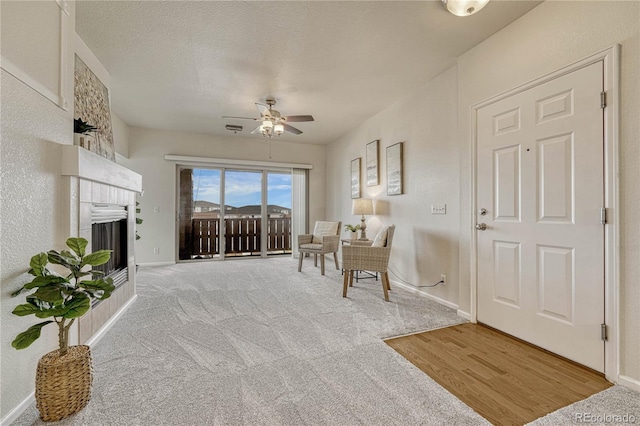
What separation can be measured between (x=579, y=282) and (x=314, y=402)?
1.93 m

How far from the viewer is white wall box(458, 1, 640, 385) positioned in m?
1.54

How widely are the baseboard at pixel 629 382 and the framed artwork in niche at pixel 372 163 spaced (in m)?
3.24

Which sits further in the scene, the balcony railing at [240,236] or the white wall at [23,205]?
the balcony railing at [240,236]

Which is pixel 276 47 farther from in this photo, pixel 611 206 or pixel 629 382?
pixel 629 382

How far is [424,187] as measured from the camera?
3.32 meters

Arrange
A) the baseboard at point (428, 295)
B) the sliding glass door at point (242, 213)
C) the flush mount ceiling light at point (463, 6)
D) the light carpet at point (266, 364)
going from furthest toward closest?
the sliding glass door at point (242, 213) < the baseboard at point (428, 295) < the flush mount ceiling light at point (463, 6) < the light carpet at point (266, 364)

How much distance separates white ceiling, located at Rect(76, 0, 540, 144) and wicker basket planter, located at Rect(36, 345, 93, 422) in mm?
2476

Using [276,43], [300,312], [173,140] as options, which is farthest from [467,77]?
[173,140]

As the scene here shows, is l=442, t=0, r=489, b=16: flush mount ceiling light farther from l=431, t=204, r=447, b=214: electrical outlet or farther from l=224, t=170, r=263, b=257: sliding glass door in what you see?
l=224, t=170, r=263, b=257: sliding glass door

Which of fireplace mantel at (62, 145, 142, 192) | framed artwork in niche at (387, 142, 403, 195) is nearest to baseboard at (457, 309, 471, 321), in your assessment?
framed artwork in niche at (387, 142, 403, 195)

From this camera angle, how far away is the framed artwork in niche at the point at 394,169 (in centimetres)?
374

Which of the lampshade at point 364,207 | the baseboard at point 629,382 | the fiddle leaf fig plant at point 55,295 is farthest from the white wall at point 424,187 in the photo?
the fiddle leaf fig plant at point 55,295

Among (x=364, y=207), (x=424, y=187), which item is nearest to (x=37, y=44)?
(x=424, y=187)

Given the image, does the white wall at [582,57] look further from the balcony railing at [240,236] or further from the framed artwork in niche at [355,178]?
the balcony railing at [240,236]
